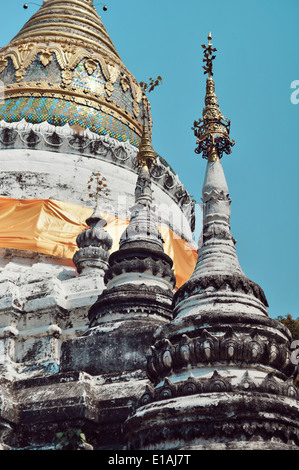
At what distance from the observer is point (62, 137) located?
63.9 ft

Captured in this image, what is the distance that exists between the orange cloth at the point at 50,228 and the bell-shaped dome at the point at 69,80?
394cm

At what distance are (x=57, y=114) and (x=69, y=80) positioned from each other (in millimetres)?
1629

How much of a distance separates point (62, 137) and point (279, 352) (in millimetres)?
14209

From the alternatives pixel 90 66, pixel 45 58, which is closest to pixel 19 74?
pixel 45 58

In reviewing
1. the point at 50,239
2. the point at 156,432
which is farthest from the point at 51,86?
the point at 156,432

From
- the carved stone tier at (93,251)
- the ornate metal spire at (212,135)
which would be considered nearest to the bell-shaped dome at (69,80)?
the carved stone tier at (93,251)

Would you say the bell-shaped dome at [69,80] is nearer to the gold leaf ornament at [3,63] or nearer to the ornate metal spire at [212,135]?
the gold leaf ornament at [3,63]

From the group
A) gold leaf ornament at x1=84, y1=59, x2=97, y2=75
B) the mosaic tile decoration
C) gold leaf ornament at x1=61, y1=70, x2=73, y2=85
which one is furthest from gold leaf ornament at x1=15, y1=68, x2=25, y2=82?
gold leaf ornament at x1=84, y1=59, x2=97, y2=75

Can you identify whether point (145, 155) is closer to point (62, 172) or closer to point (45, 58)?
point (62, 172)

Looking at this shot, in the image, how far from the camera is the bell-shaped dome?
2038 centimetres

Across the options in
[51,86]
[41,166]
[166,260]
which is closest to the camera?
[166,260]

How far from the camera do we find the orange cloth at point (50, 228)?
1555 centimetres

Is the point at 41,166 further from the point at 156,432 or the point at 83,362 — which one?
the point at 156,432
